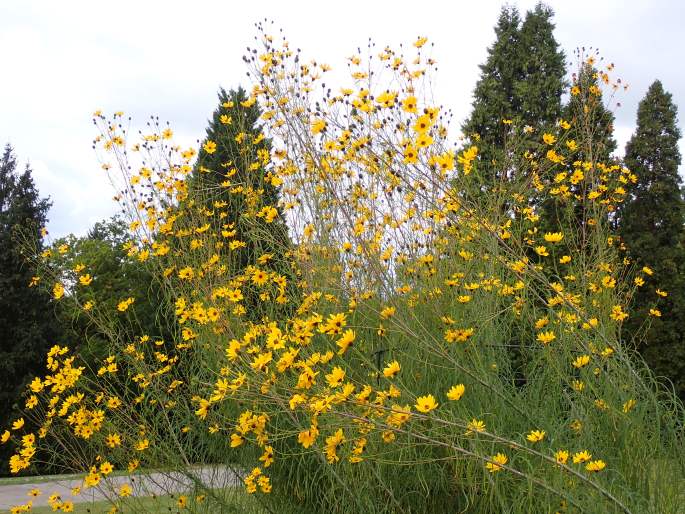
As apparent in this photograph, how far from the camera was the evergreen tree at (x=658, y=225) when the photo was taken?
34.8ft

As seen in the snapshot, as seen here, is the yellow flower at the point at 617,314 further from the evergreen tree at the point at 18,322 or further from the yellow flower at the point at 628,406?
the evergreen tree at the point at 18,322

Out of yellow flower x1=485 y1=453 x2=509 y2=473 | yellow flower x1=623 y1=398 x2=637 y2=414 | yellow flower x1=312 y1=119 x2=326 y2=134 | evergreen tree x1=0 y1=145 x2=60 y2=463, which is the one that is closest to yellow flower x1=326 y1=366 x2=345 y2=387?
yellow flower x1=485 y1=453 x2=509 y2=473

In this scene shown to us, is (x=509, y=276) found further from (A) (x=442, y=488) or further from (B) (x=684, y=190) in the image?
(B) (x=684, y=190)

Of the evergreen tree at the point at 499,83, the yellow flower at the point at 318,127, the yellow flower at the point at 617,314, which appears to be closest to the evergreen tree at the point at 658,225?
the evergreen tree at the point at 499,83

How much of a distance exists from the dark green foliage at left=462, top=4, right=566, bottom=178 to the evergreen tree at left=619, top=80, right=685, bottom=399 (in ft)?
5.11

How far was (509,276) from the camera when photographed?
4.27 m

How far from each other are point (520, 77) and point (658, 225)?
12.0 ft

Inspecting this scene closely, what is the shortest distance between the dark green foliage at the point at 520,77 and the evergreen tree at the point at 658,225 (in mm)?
1557

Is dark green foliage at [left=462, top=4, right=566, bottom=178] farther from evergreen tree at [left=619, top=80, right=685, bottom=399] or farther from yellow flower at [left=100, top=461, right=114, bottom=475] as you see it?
yellow flower at [left=100, top=461, right=114, bottom=475]

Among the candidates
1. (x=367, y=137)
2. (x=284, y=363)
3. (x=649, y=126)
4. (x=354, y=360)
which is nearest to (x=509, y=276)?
(x=354, y=360)

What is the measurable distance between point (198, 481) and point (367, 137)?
77.5 inches

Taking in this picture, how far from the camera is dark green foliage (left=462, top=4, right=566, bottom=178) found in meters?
12.2

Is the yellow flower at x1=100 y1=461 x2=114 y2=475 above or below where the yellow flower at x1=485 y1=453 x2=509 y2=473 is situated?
below

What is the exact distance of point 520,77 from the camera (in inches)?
506
